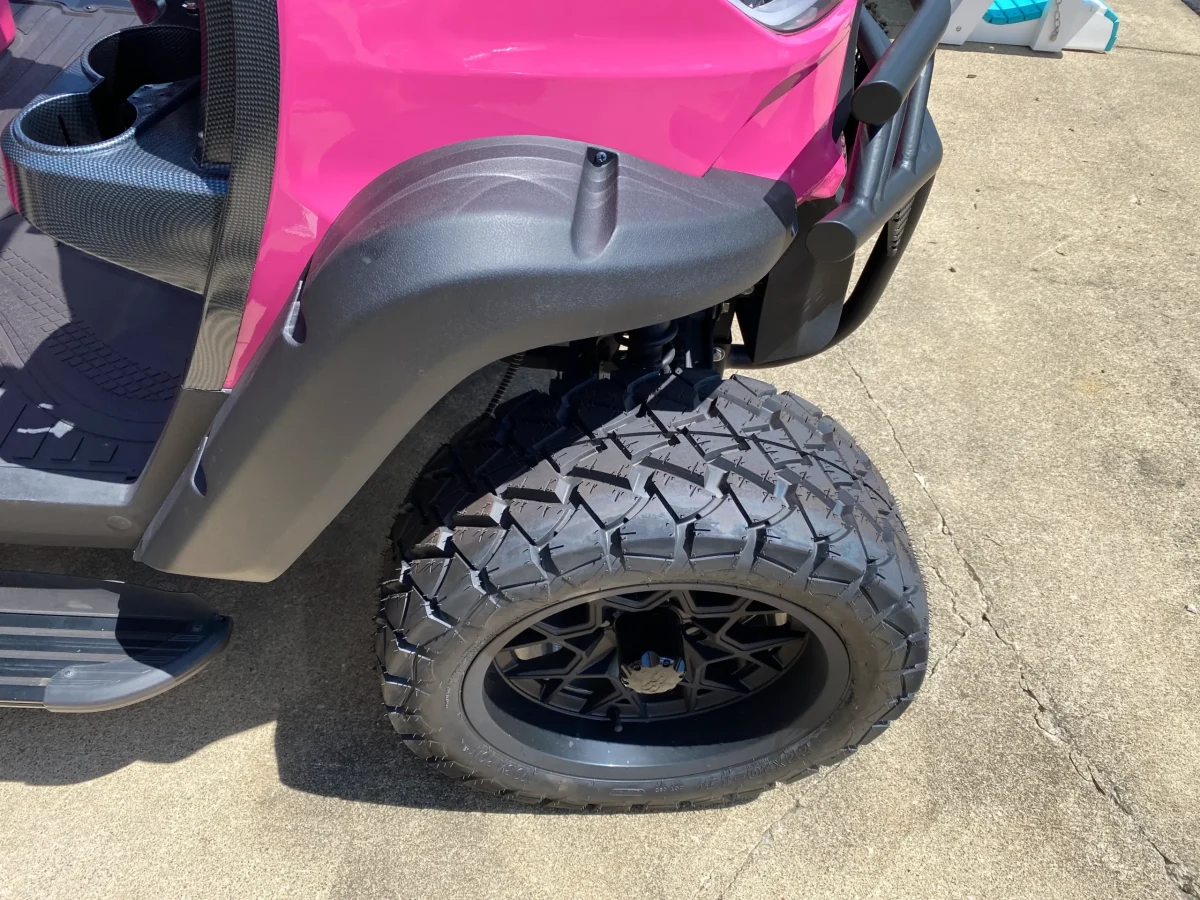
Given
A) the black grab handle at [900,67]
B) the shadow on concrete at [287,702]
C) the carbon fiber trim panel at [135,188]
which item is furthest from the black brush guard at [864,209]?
the shadow on concrete at [287,702]

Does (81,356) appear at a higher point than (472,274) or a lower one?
lower

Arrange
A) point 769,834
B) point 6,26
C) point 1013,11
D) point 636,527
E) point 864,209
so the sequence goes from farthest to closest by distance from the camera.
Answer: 1. point 1013,11
2. point 6,26
3. point 769,834
4. point 636,527
5. point 864,209

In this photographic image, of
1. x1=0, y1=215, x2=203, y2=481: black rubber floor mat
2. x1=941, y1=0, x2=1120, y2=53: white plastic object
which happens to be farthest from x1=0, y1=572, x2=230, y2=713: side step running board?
x1=941, y1=0, x2=1120, y2=53: white plastic object

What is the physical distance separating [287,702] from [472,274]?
1.24 meters

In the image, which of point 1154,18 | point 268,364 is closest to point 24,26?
point 268,364

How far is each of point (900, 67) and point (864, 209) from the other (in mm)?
162

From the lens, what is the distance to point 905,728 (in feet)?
6.20

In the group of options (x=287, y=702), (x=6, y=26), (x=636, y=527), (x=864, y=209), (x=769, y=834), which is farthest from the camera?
(x=6, y=26)

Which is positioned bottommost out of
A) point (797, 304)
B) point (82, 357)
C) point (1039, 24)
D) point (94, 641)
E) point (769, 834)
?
point (769, 834)

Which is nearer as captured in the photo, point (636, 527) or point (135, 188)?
point (135, 188)

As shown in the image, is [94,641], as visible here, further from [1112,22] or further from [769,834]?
[1112,22]

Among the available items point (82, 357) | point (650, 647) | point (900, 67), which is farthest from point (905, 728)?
point (82, 357)

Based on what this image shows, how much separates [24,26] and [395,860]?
2492 millimetres

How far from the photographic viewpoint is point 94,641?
1.56m
